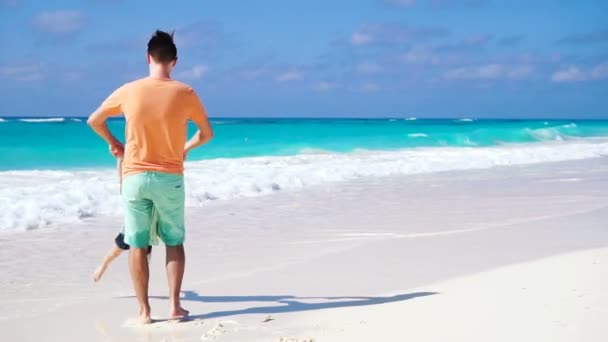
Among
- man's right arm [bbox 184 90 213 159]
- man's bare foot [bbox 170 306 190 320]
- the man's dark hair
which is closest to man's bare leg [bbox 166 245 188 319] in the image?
man's bare foot [bbox 170 306 190 320]

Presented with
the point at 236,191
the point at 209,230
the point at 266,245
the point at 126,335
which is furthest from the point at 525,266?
the point at 236,191

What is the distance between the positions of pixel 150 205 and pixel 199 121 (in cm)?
55

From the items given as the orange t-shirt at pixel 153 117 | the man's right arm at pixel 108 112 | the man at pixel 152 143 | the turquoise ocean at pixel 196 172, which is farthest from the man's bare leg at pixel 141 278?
the turquoise ocean at pixel 196 172

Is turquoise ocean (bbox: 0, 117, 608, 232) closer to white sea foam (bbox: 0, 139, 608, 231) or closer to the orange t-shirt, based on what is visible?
white sea foam (bbox: 0, 139, 608, 231)

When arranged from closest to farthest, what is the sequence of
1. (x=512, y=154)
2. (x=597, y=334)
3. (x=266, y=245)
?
(x=597, y=334)
(x=266, y=245)
(x=512, y=154)

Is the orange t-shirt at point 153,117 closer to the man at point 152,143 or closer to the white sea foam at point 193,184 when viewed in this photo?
the man at point 152,143

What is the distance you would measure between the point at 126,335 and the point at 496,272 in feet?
9.08

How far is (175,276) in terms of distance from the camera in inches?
168

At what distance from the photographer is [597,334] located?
365 centimetres

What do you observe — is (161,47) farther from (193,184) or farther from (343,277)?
(193,184)

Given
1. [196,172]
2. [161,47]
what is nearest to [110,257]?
[161,47]

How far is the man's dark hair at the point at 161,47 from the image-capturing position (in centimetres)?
401

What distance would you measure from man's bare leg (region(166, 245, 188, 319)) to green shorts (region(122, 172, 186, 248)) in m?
0.12

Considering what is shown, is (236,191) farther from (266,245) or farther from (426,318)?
(426,318)
